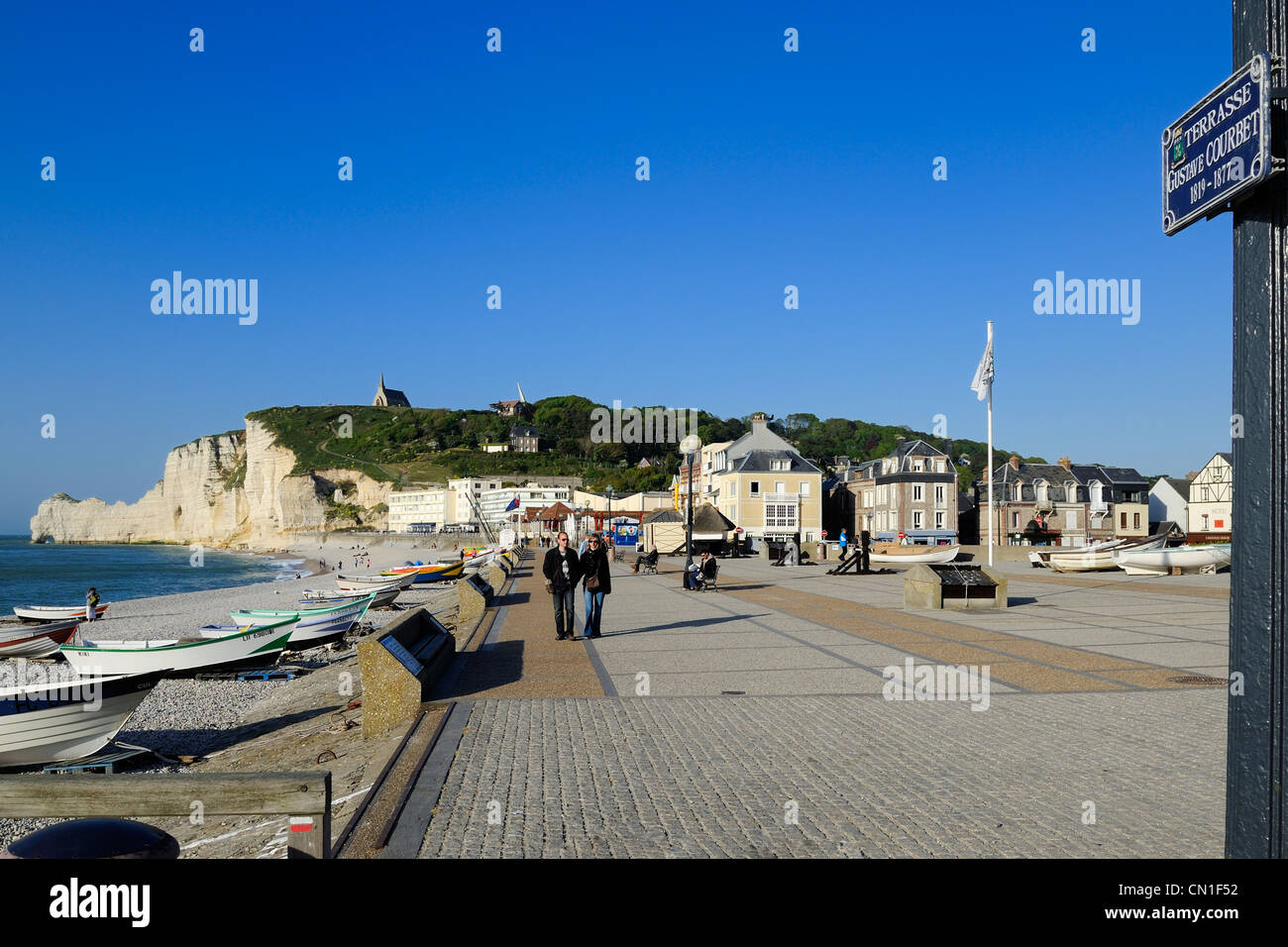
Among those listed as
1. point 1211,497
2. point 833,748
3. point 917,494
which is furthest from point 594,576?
point 1211,497

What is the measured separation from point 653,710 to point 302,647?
14029 mm

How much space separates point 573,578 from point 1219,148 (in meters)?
11.5

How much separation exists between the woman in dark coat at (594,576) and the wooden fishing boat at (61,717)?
6.33 meters

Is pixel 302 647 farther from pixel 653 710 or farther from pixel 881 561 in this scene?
pixel 881 561

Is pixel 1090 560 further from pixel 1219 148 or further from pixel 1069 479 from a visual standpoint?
pixel 1069 479

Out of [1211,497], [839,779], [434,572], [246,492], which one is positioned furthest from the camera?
[246,492]

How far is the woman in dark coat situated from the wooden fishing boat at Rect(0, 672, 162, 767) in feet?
20.8

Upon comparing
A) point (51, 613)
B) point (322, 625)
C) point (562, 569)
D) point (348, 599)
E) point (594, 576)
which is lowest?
point (51, 613)

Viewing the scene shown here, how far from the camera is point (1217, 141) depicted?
299cm

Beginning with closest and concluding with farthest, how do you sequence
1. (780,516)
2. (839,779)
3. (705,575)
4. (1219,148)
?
(1219,148), (839,779), (705,575), (780,516)

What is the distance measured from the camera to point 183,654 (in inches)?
644

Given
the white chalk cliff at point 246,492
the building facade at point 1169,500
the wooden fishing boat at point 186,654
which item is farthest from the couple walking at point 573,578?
the white chalk cliff at point 246,492

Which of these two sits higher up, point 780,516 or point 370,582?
point 780,516
